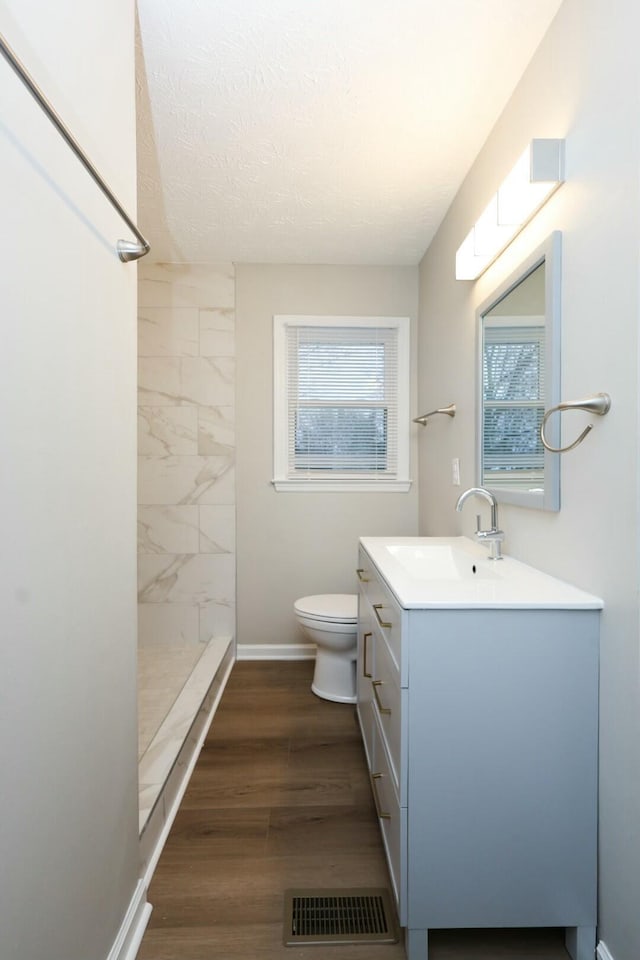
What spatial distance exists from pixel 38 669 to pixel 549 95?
1859mm

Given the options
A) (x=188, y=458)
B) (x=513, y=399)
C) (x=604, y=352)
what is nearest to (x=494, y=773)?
(x=604, y=352)

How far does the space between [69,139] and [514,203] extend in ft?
4.10

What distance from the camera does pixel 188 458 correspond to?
3078mm

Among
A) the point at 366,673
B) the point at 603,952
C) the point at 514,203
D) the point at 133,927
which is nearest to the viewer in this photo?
the point at 603,952

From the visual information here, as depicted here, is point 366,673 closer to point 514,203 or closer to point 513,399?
point 513,399

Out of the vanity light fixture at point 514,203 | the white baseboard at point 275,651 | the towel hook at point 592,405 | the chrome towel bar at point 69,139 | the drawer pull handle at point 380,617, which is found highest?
the vanity light fixture at point 514,203

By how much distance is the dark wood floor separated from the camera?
4.06 feet

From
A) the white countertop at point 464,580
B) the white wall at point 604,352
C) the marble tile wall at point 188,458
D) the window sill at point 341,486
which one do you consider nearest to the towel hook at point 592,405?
the white wall at point 604,352

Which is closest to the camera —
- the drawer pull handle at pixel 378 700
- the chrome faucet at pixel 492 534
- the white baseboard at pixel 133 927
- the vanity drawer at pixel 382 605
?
the white baseboard at pixel 133 927

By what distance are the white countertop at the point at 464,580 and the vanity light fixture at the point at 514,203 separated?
3.44 feet

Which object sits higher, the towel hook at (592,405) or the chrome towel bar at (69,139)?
the chrome towel bar at (69,139)

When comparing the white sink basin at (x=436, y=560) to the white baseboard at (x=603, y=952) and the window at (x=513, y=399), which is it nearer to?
the window at (x=513, y=399)

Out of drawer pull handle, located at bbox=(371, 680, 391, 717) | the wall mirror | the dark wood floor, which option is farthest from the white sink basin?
the dark wood floor

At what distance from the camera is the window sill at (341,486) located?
309 centimetres
